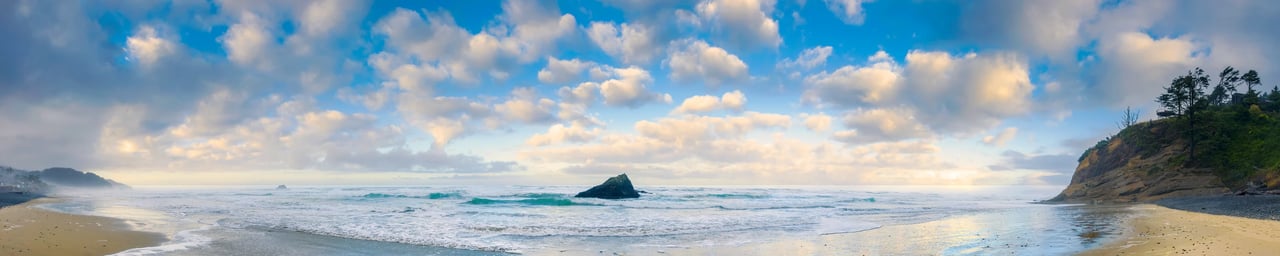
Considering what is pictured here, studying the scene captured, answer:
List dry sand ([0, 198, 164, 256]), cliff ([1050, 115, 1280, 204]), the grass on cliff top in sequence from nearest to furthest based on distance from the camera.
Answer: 1. dry sand ([0, 198, 164, 256])
2. the grass on cliff top
3. cliff ([1050, 115, 1280, 204])

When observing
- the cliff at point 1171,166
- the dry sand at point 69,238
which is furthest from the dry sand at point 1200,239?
the cliff at point 1171,166

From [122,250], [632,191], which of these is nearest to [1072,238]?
[122,250]

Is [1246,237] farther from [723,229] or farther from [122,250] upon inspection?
[122,250]

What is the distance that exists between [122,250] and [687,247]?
1672 centimetres

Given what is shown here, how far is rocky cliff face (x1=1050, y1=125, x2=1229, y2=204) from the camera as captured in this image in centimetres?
4497

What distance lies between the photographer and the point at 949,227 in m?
24.1

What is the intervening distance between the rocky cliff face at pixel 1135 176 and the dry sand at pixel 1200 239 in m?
31.2

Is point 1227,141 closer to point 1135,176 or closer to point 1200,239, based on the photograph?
point 1135,176

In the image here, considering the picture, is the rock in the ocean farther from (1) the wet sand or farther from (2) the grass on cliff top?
(2) the grass on cliff top

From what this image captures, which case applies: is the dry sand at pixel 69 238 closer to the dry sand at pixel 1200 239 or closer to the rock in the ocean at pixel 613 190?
the dry sand at pixel 1200 239

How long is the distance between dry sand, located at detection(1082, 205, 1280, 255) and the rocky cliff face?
31156 mm

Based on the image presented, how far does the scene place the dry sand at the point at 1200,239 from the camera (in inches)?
522

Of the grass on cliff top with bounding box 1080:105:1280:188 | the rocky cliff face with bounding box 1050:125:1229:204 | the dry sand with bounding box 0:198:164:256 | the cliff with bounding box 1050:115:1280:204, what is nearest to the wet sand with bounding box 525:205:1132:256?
the dry sand with bounding box 0:198:164:256

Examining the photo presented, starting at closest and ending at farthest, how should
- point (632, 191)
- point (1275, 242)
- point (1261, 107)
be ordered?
point (1275, 242) → point (1261, 107) → point (632, 191)
